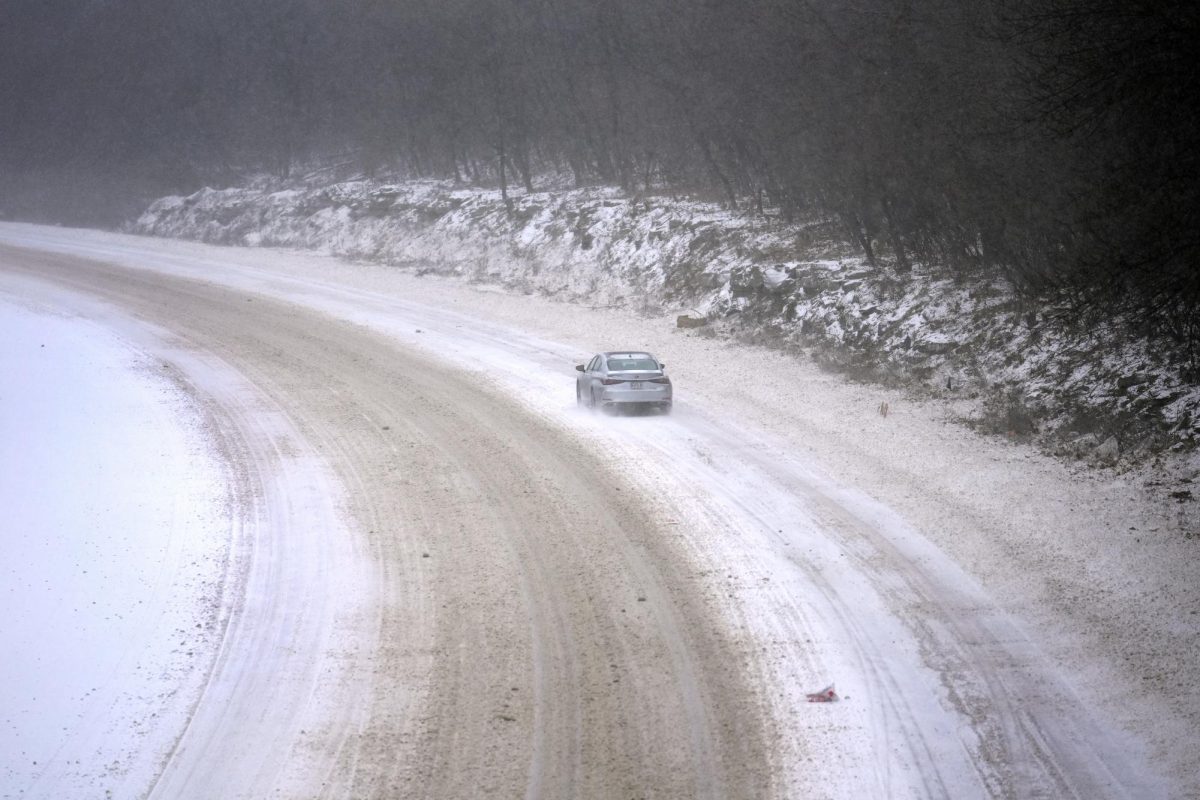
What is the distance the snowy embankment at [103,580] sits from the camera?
340 inches

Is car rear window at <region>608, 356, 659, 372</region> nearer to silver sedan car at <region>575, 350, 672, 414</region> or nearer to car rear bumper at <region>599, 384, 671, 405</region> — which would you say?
silver sedan car at <region>575, 350, 672, 414</region>

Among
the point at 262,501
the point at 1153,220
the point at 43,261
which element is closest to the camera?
the point at 1153,220

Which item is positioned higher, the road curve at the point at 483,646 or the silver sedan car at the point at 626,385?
the silver sedan car at the point at 626,385

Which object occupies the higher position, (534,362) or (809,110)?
(809,110)

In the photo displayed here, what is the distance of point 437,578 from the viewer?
1181 centimetres

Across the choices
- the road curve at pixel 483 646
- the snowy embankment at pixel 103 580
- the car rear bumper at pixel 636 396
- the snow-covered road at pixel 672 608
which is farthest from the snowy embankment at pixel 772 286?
the snowy embankment at pixel 103 580

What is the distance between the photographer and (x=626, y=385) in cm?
1855

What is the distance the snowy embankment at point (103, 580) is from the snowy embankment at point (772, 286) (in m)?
13.0

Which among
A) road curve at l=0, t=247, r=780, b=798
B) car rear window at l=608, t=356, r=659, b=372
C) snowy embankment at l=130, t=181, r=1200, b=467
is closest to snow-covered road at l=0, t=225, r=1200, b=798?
road curve at l=0, t=247, r=780, b=798

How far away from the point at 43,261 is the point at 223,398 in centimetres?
2457

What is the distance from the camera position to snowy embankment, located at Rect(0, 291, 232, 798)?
8625mm

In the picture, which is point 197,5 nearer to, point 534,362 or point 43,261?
point 43,261

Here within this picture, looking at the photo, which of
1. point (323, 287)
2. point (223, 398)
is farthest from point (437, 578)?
point (323, 287)

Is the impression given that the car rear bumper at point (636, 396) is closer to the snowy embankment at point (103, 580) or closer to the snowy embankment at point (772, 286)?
the snowy embankment at point (772, 286)
